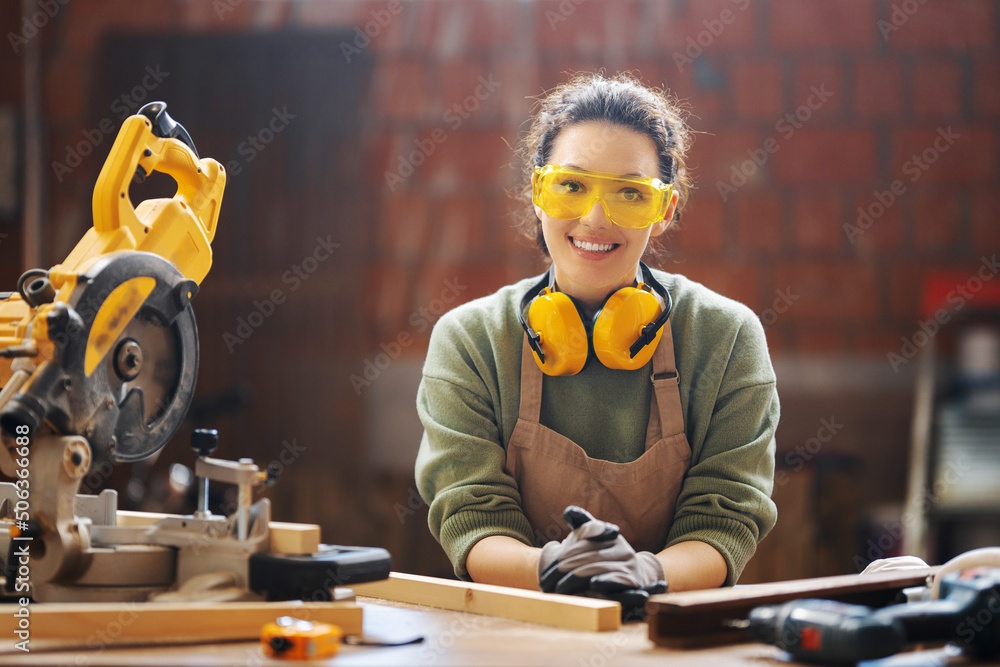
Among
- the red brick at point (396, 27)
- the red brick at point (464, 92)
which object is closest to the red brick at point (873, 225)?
the red brick at point (464, 92)

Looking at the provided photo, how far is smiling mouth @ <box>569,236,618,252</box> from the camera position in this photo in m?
1.87

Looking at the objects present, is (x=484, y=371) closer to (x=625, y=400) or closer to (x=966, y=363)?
(x=625, y=400)

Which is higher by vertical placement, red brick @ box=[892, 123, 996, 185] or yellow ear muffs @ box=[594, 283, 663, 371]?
red brick @ box=[892, 123, 996, 185]

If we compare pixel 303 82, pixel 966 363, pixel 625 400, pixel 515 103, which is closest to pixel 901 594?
pixel 625 400

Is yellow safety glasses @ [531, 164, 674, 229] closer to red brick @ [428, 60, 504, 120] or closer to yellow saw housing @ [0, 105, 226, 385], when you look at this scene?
yellow saw housing @ [0, 105, 226, 385]

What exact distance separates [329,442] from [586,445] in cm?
253

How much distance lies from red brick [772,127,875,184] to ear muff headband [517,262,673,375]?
2477 millimetres

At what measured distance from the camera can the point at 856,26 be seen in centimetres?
412

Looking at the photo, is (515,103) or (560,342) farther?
(515,103)
